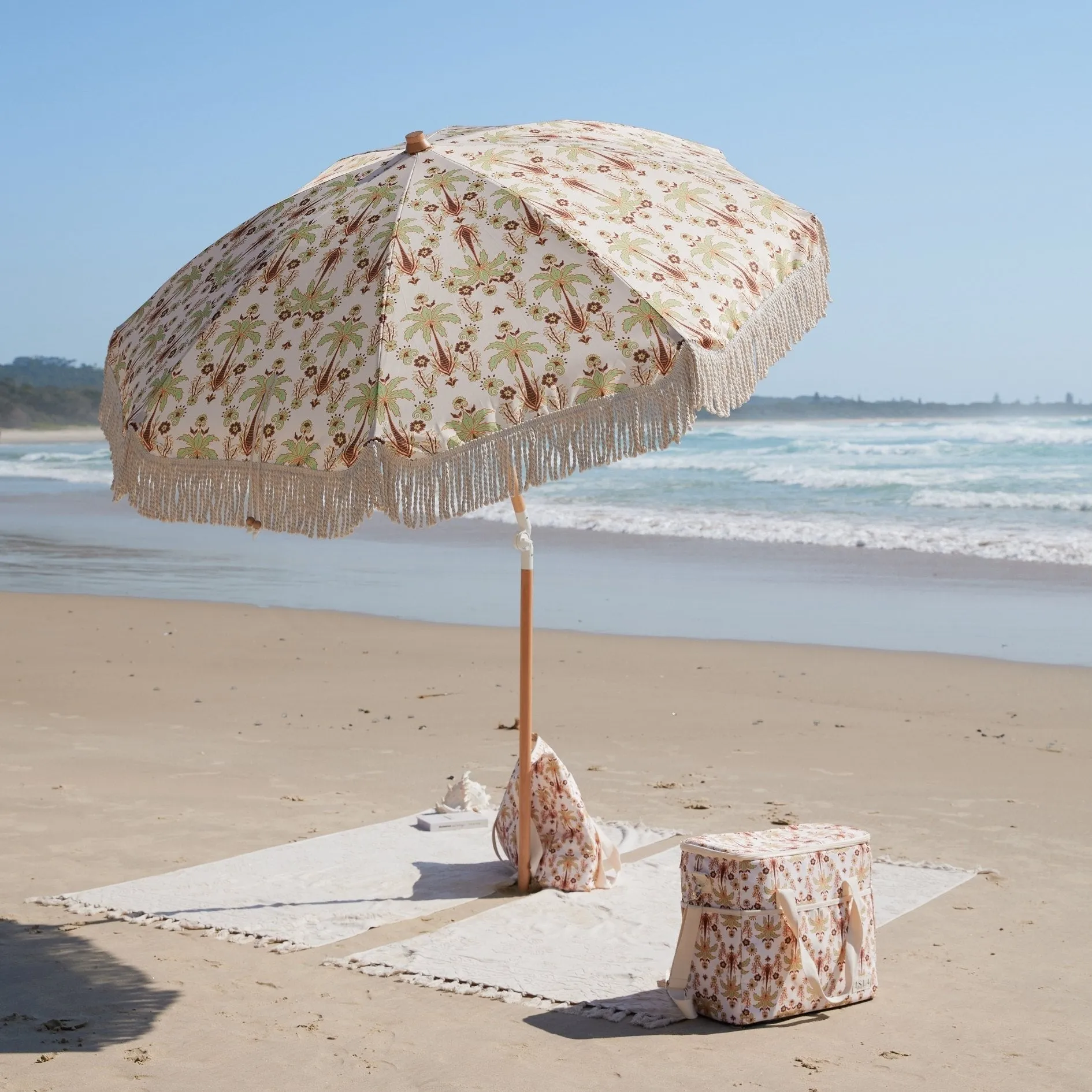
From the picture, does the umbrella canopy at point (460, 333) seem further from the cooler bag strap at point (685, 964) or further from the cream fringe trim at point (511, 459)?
the cooler bag strap at point (685, 964)

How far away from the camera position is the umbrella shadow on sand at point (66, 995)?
3.77 m

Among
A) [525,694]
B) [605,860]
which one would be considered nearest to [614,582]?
[605,860]

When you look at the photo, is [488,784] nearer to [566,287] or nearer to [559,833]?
[559,833]

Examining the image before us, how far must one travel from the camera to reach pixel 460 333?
12.6 feet

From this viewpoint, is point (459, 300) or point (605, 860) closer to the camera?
point (459, 300)

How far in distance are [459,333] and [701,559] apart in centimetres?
1333

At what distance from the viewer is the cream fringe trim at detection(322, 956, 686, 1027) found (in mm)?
3906

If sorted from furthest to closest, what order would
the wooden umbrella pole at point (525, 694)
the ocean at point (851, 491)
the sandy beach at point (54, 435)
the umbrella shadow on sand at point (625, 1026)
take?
1. the sandy beach at point (54, 435)
2. the ocean at point (851, 491)
3. the wooden umbrella pole at point (525, 694)
4. the umbrella shadow on sand at point (625, 1026)

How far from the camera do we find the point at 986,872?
5.35 metres

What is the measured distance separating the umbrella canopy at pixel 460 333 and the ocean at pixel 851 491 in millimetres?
12945

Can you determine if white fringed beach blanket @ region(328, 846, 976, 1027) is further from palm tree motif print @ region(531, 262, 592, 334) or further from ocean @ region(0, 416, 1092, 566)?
ocean @ region(0, 416, 1092, 566)

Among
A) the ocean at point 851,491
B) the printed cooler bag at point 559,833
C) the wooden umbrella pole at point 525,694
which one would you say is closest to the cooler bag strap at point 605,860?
the printed cooler bag at point 559,833

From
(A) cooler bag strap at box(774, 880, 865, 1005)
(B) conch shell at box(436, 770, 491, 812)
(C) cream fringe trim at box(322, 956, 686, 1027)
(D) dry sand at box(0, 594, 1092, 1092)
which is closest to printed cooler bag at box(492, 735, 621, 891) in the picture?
(D) dry sand at box(0, 594, 1092, 1092)

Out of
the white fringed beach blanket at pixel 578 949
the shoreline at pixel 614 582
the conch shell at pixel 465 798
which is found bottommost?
the white fringed beach blanket at pixel 578 949
